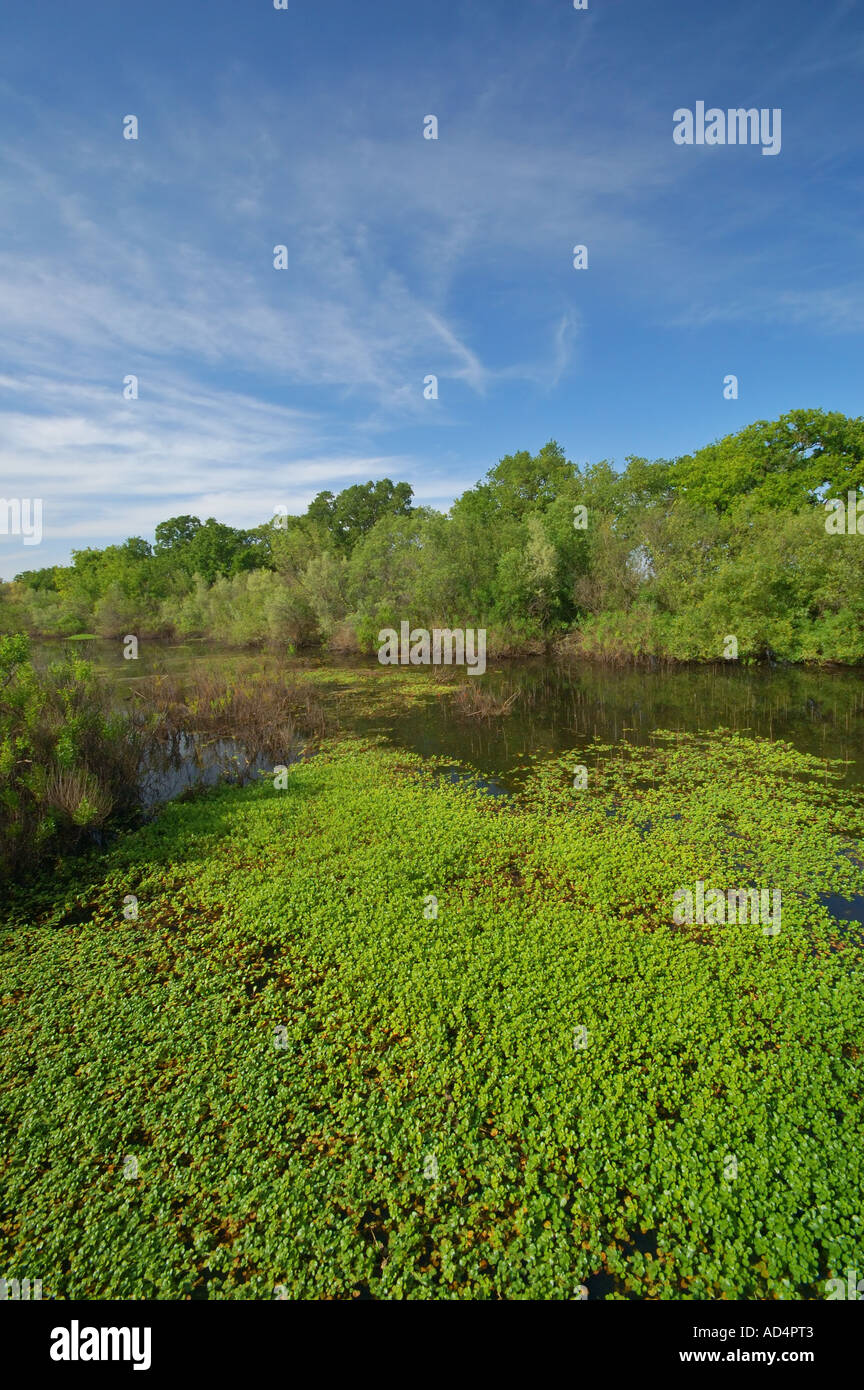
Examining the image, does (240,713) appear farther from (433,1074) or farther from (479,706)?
(433,1074)

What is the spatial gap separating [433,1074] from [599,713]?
13783 mm

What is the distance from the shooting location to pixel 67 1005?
525 centimetres

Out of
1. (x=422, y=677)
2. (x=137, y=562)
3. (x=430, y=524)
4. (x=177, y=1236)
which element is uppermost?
(x=137, y=562)

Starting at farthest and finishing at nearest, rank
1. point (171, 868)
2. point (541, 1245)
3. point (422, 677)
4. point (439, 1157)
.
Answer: point (422, 677) < point (171, 868) < point (439, 1157) < point (541, 1245)

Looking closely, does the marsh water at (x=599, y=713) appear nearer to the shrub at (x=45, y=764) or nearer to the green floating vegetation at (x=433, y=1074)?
the shrub at (x=45, y=764)

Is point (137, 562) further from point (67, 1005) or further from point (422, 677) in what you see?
point (67, 1005)

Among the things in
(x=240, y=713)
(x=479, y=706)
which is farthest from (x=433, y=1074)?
(x=479, y=706)

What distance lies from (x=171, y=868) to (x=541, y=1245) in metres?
6.52

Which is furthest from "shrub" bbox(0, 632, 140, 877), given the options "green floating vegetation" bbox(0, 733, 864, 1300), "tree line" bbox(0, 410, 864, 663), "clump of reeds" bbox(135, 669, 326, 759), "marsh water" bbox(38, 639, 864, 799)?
"tree line" bbox(0, 410, 864, 663)

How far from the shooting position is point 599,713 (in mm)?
16891

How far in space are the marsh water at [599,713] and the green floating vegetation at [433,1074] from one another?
470cm

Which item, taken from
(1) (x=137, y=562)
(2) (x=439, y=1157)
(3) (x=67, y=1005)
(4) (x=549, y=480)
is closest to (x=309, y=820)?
(3) (x=67, y=1005)

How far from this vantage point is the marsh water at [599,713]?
1311cm

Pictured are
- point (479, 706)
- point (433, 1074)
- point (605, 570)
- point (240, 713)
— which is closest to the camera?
point (433, 1074)
